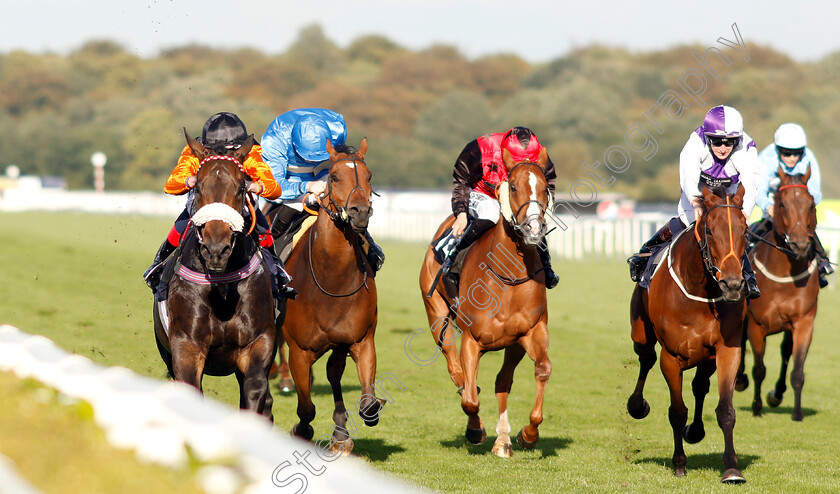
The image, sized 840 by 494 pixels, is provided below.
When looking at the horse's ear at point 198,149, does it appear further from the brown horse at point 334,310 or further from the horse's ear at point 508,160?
the horse's ear at point 508,160

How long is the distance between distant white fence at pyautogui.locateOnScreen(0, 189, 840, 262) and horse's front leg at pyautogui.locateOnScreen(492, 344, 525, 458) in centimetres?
404

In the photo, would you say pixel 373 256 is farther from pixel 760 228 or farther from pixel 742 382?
pixel 760 228

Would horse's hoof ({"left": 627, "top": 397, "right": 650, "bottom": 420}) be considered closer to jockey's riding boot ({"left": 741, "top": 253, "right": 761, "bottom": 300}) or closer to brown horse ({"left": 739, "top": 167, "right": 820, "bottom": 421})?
jockey's riding boot ({"left": 741, "top": 253, "right": 761, "bottom": 300})

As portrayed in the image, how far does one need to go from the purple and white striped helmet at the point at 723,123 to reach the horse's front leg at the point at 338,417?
109 inches

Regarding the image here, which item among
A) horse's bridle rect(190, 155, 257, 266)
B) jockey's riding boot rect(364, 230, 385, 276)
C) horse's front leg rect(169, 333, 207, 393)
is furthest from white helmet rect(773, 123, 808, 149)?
horse's front leg rect(169, 333, 207, 393)

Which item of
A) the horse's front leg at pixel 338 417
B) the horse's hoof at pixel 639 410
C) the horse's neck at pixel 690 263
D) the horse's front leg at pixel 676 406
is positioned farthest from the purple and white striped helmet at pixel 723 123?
the horse's front leg at pixel 338 417

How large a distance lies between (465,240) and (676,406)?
1893mm

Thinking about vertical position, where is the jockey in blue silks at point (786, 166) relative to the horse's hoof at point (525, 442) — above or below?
above

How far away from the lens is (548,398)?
993 centimetres

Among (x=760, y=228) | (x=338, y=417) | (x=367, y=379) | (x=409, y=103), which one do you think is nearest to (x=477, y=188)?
(x=367, y=379)

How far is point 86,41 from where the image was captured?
10875 cm

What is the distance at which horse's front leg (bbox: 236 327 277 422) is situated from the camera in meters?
5.82

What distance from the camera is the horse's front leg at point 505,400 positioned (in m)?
7.11

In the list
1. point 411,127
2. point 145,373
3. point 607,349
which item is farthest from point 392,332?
point 411,127
